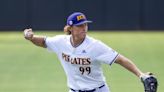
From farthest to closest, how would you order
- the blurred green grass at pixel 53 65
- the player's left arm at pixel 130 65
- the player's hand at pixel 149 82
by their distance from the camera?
1. the blurred green grass at pixel 53 65
2. the player's left arm at pixel 130 65
3. the player's hand at pixel 149 82

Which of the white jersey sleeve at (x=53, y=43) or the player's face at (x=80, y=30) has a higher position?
the player's face at (x=80, y=30)

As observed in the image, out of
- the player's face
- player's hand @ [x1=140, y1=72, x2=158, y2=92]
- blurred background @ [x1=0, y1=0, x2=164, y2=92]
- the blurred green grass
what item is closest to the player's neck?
the player's face

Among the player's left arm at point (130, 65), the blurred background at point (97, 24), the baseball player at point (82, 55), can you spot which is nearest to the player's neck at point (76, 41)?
the baseball player at point (82, 55)

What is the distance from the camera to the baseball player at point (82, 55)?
8.27 m

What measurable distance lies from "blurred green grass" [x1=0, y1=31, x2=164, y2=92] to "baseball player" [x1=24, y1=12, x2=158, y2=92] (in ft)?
17.1

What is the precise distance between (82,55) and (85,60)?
0.08m

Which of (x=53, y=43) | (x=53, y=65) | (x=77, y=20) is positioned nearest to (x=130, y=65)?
(x=77, y=20)

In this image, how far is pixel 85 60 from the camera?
8.40 m

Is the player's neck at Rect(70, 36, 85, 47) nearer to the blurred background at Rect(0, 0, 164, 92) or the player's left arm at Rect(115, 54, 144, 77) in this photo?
the player's left arm at Rect(115, 54, 144, 77)

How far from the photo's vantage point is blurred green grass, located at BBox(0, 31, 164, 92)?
1438 cm

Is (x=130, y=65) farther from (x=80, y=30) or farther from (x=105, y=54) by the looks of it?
(x=80, y=30)

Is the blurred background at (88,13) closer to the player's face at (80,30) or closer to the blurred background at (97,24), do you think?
the blurred background at (97,24)

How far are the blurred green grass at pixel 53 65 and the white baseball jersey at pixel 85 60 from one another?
17.2 feet

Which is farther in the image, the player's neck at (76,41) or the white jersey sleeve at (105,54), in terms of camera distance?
the player's neck at (76,41)
